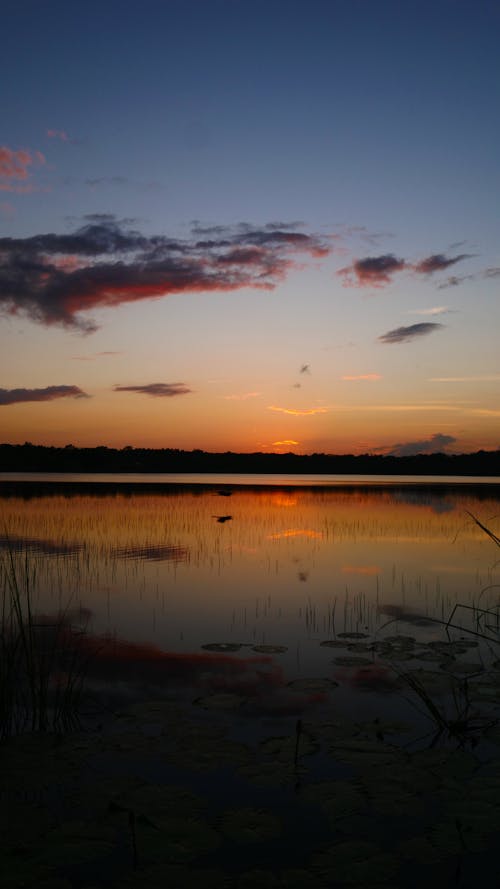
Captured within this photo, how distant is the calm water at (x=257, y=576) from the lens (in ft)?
42.5

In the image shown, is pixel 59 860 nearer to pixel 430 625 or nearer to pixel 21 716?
pixel 21 716

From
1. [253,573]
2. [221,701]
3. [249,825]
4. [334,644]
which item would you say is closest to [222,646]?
[334,644]

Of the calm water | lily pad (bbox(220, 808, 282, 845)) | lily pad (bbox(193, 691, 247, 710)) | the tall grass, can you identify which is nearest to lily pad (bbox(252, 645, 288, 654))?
the calm water

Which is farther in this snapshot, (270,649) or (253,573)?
(253,573)

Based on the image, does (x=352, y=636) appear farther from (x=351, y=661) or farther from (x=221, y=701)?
(x=221, y=701)

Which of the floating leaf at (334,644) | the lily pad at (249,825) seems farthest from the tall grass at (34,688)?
the floating leaf at (334,644)

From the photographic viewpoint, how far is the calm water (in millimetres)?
12969

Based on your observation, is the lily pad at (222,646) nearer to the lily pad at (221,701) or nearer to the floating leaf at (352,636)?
the floating leaf at (352,636)

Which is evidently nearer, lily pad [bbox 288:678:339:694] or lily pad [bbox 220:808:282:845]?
lily pad [bbox 220:808:282:845]

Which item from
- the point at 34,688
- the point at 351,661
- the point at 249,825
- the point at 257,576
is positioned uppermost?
the point at 34,688

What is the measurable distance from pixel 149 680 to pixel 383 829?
16.9 feet

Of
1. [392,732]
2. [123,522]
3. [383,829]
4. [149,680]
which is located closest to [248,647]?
[149,680]

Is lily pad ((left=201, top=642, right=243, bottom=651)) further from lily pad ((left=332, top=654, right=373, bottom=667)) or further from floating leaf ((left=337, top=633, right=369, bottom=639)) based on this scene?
floating leaf ((left=337, top=633, right=369, bottom=639))

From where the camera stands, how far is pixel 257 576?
62.6ft
